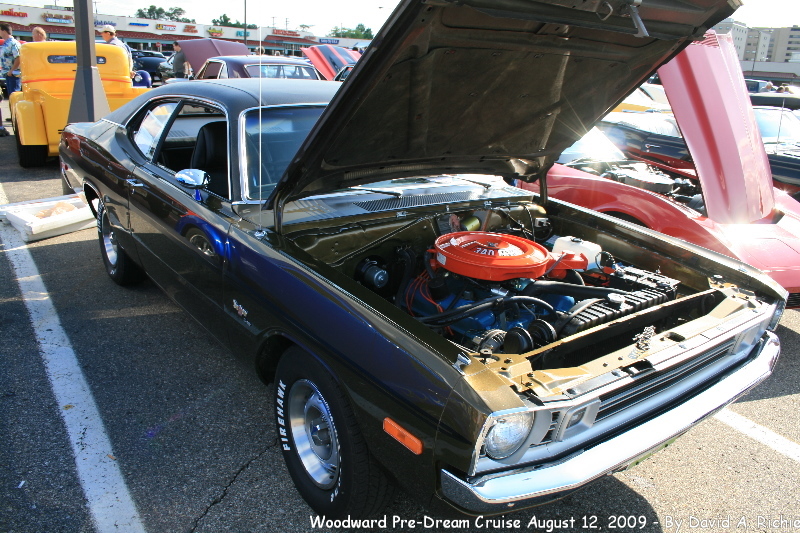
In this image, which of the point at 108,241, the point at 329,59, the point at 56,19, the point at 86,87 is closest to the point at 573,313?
the point at 108,241

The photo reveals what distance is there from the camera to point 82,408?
114 inches

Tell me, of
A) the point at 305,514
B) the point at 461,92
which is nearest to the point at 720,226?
the point at 461,92

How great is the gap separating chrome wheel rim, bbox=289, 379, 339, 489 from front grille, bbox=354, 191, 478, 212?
1037 mm

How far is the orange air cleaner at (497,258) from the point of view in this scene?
2.57m

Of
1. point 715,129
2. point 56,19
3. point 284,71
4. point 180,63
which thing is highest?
point 56,19

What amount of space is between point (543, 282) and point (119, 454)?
2.07 metres

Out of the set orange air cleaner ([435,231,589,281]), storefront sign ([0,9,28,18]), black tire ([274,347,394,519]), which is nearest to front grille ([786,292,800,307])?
orange air cleaner ([435,231,589,281])

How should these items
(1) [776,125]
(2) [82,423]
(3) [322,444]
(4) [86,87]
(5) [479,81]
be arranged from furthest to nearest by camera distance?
(1) [776,125]
(4) [86,87]
(2) [82,423]
(5) [479,81]
(3) [322,444]

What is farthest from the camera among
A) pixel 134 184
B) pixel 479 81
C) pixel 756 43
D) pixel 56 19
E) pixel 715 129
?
pixel 756 43

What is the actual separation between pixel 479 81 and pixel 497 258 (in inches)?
30.8

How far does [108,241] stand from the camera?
14.1ft

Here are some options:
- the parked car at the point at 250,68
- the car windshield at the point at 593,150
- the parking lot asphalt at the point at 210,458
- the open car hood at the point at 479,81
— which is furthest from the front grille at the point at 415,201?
the parked car at the point at 250,68

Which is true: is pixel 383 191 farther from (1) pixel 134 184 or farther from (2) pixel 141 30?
(2) pixel 141 30

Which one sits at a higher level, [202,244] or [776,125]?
[776,125]
